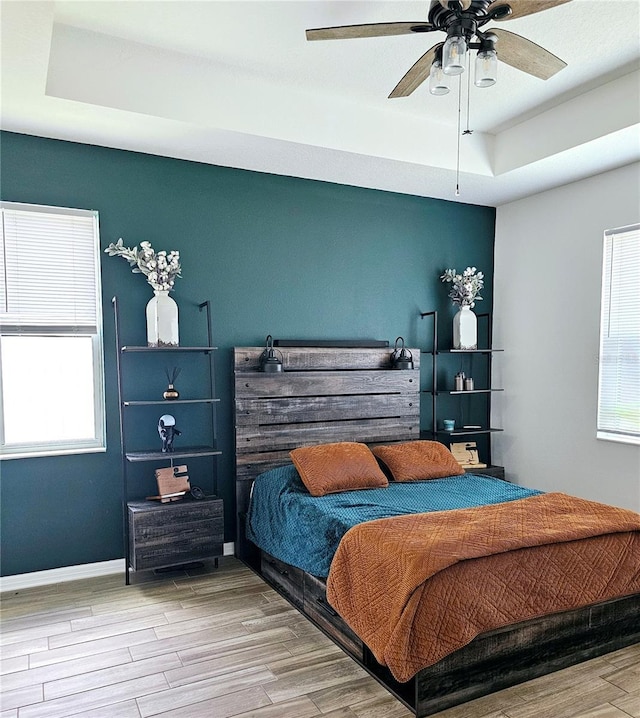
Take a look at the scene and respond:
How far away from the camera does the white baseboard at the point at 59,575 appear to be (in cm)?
351

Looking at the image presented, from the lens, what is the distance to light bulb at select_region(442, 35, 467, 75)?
82.1 inches

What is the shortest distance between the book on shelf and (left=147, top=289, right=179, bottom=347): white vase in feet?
7.98

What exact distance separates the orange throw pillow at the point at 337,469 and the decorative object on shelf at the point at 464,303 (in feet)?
4.86

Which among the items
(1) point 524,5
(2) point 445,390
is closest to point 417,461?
(2) point 445,390

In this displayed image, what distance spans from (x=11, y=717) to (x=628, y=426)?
3851mm

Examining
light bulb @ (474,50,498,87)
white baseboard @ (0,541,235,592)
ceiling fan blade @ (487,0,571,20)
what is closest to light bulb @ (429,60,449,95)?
light bulb @ (474,50,498,87)

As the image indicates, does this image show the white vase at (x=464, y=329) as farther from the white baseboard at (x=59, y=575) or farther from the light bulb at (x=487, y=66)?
the white baseboard at (x=59, y=575)

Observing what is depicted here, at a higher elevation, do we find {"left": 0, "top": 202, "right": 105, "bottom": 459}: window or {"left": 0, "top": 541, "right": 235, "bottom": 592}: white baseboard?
{"left": 0, "top": 202, "right": 105, "bottom": 459}: window

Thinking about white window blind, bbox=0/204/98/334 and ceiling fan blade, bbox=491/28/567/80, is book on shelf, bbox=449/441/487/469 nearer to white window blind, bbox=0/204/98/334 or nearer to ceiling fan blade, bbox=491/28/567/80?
white window blind, bbox=0/204/98/334

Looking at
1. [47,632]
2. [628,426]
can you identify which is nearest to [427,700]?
[47,632]

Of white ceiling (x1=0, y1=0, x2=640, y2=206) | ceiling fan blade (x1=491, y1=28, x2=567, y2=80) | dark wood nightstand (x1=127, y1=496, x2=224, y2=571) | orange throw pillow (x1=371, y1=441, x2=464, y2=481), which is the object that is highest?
white ceiling (x1=0, y1=0, x2=640, y2=206)

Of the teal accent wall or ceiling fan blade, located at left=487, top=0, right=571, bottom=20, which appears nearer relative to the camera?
ceiling fan blade, located at left=487, top=0, right=571, bottom=20

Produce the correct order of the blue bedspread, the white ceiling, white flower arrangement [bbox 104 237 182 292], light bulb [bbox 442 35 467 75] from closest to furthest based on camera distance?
1. light bulb [bbox 442 35 467 75]
2. the white ceiling
3. the blue bedspread
4. white flower arrangement [bbox 104 237 182 292]

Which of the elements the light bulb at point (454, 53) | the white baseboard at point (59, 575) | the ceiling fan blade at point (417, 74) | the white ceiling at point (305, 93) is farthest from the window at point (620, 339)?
the white baseboard at point (59, 575)
